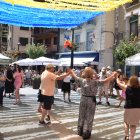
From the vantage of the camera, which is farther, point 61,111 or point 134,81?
point 61,111

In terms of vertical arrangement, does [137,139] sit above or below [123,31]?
below

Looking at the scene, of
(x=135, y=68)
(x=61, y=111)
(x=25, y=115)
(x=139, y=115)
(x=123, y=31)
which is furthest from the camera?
(x=123, y=31)

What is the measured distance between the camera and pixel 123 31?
3609 centimetres

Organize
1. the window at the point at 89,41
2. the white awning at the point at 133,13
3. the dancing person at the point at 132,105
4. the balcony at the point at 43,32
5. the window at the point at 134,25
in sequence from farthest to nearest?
the balcony at the point at 43,32, the window at the point at 89,41, the window at the point at 134,25, the white awning at the point at 133,13, the dancing person at the point at 132,105

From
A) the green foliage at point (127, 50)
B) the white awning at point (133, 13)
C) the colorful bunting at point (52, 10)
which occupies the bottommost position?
the green foliage at point (127, 50)

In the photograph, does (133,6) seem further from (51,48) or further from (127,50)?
(51,48)

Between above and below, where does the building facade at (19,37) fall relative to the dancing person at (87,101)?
above

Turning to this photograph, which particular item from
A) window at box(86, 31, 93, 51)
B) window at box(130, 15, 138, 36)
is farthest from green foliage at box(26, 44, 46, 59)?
window at box(130, 15, 138, 36)

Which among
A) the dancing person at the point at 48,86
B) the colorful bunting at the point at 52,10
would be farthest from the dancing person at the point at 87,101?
the colorful bunting at the point at 52,10

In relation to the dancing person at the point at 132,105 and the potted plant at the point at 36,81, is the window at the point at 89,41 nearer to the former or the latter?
the potted plant at the point at 36,81

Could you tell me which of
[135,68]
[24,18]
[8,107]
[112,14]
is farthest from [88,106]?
[112,14]

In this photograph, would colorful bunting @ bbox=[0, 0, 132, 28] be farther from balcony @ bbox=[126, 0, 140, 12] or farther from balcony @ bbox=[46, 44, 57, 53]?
balcony @ bbox=[46, 44, 57, 53]

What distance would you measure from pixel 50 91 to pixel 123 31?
26.5m

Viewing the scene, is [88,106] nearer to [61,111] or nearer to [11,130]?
[11,130]
